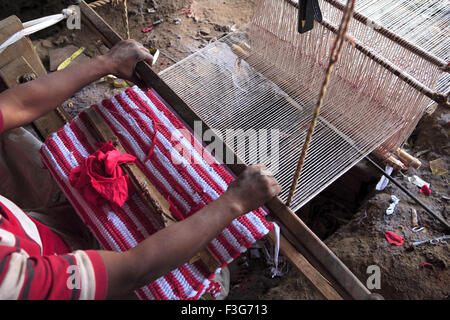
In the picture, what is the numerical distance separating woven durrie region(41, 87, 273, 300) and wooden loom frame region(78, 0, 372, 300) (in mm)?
157

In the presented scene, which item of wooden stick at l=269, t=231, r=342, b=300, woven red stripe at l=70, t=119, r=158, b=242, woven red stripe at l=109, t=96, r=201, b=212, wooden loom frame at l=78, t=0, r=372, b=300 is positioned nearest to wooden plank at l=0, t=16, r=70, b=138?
woven red stripe at l=70, t=119, r=158, b=242

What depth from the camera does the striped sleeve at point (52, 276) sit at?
0.87 meters

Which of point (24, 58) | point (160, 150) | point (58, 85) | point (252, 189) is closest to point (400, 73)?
point (252, 189)

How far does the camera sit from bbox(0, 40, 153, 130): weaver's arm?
4.54 feet

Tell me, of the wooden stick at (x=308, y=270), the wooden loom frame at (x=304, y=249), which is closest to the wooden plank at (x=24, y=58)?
the wooden loom frame at (x=304, y=249)

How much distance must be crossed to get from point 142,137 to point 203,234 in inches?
29.1

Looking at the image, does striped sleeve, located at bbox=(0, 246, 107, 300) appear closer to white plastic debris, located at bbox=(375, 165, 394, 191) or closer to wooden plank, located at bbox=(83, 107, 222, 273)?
wooden plank, located at bbox=(83, 107, 222, 273)

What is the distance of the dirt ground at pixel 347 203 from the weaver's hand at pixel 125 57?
1487mm

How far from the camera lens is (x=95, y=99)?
2996 millimetres

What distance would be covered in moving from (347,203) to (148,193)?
2.04 m

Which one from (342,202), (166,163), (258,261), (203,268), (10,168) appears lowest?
(258,261)

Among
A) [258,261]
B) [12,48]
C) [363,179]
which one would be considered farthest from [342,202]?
[12,48]

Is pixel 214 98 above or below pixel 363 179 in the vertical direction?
above
